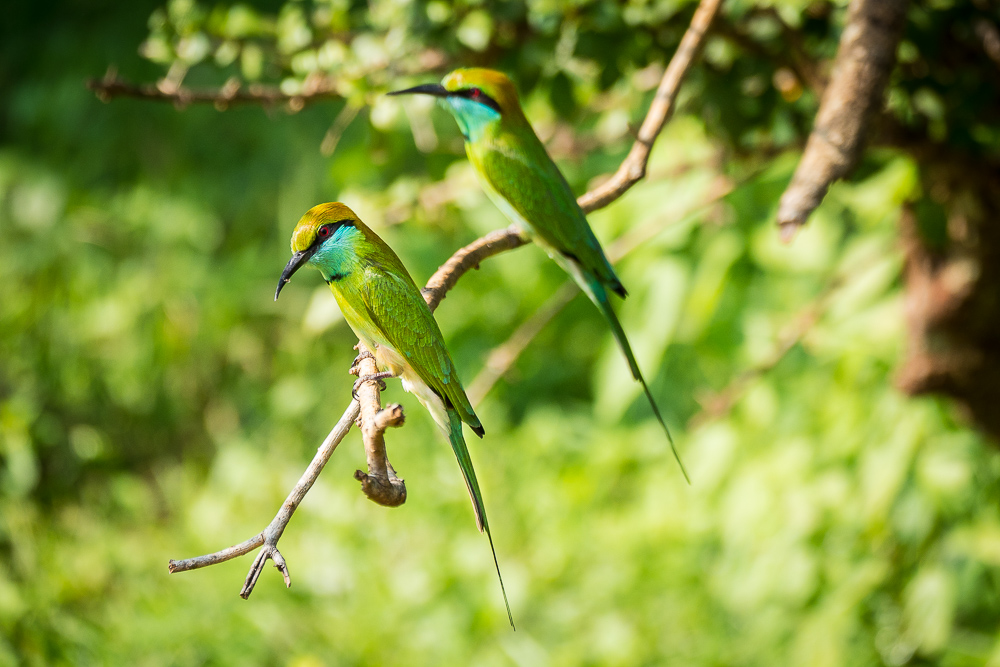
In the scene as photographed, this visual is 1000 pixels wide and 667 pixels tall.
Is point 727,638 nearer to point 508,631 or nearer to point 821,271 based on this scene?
point 508,631

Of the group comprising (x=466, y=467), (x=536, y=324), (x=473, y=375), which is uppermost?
(x=466, y=467)

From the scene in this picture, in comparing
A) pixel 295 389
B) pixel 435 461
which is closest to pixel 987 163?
pixel 435 461

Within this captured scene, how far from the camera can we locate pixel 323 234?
0.49 m

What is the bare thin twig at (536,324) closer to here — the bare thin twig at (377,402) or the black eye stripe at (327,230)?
the bare thin twig at (377,402)

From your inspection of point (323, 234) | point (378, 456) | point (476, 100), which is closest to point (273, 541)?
point (378, 456)

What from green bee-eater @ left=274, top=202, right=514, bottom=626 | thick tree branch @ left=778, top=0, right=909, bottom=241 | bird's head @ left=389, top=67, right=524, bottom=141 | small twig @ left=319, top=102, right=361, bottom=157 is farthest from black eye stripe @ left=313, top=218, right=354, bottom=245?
small twig @ left=319, top=102, right=361, bottom=157

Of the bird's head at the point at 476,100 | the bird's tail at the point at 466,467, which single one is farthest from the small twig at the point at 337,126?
the bird's tail at the point at 466,467

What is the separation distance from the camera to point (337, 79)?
0.95m

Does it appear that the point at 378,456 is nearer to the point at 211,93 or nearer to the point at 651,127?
the point at 651,127

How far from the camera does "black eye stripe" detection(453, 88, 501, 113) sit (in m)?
0.55

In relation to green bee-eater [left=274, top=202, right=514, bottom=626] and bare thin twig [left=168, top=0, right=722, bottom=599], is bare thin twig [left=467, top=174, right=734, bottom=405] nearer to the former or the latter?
bare thin twig [left=168, top=0, right=722, bottom=599]

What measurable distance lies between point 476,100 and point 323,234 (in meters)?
0.14

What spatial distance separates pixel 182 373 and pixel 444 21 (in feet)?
7.15

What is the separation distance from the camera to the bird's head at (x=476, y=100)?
0.55m
